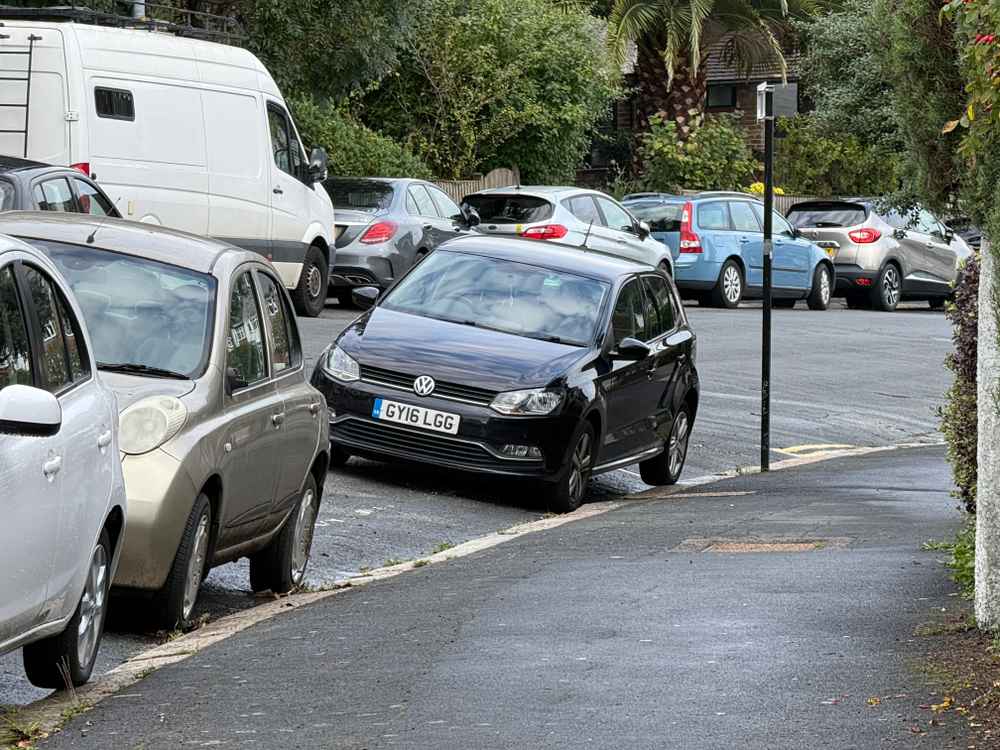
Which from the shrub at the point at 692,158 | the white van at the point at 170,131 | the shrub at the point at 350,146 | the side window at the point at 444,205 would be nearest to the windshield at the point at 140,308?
the white van at the point at 170,131

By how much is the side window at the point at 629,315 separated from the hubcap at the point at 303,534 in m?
4.59

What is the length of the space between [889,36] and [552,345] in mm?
6327

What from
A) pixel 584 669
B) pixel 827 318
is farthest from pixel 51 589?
pixel 827 318

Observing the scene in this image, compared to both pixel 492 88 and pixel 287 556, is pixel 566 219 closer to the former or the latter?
pixel 492 88

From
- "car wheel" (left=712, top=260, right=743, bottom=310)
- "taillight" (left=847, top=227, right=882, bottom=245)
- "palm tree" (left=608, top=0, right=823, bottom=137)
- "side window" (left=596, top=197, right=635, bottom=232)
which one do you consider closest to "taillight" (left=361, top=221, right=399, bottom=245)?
"side window" (left=596, top=197, right=635, bottom=232)

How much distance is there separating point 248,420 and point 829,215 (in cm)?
2925

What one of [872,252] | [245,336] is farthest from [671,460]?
[872,252]

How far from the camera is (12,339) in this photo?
21.6ft

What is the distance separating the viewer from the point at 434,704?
22.1 feet

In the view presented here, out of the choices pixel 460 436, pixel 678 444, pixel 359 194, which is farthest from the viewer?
pixel 359 194

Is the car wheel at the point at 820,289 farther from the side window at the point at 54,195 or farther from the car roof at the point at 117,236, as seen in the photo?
the car roof at the point at 117,236

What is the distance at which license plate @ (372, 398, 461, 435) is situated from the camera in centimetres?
1338

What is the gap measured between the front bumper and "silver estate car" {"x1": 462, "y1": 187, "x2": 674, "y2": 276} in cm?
1517

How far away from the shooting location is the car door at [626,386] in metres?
14.4
